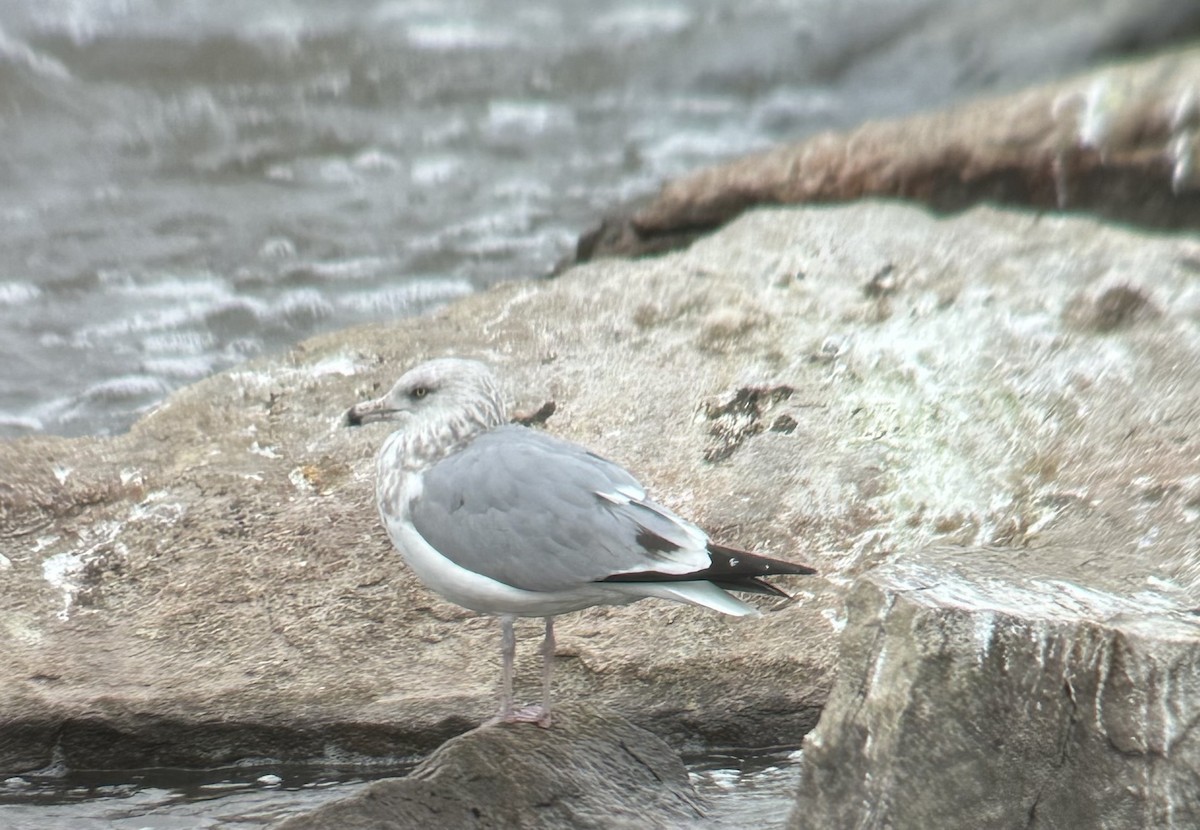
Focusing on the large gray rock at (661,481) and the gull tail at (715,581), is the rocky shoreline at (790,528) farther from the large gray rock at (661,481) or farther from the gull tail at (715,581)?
the gull tail at (715,581)

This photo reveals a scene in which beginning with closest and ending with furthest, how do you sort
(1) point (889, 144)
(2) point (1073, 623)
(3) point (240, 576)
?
(2) point (1073, 623)
(3) point (240, 576)
(1) point (889, 144)

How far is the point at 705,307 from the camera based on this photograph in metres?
5.66

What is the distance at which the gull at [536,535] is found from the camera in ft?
11.9

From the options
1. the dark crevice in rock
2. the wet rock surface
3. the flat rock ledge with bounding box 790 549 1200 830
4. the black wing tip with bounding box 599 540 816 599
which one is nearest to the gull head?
the black wing tip with bounding box 599 540 816 599

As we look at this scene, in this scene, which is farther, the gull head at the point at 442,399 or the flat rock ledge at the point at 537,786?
the gull head at the point at 442,399

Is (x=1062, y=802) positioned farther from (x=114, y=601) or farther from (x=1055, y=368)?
(x=114, y=601)

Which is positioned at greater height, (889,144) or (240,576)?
(889,144)

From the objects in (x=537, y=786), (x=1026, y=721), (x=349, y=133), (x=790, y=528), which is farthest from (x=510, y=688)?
(x=349, y=133)

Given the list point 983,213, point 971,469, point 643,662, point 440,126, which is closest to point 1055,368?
point 971,469

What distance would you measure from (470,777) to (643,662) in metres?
0.91

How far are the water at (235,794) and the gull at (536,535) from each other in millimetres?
517

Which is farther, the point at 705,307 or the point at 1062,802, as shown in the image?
the point at 705,307

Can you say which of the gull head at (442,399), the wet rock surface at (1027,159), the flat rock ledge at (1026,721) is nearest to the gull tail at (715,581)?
the flat rock ledge at (1026,721)

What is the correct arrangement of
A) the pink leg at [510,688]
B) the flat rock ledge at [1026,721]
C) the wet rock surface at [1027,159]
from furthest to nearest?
the wet rock surface at [1027,159]
the pink leg at [510,688]
the flat rock ledge at [1026,721]
